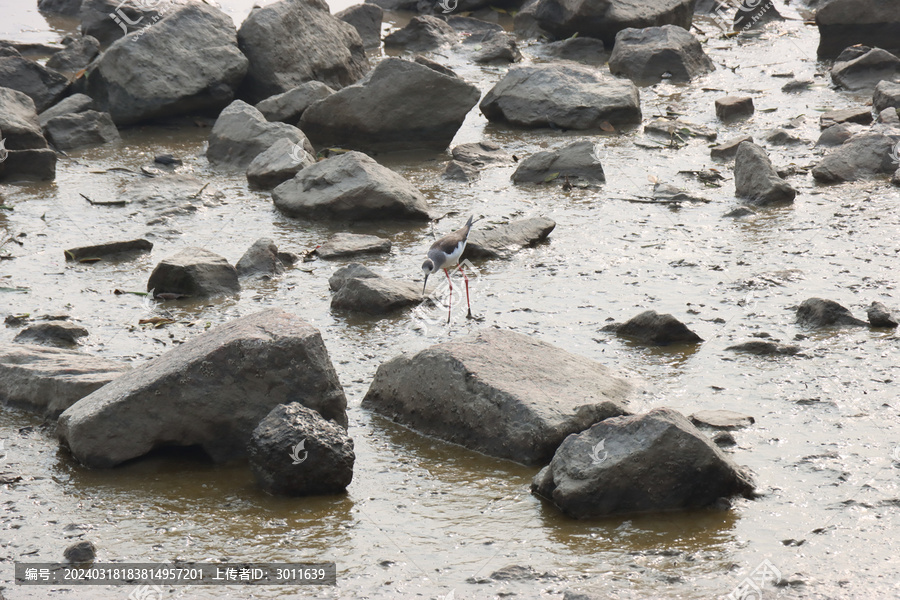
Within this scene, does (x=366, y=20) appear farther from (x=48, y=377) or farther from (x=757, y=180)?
(x=48, y=377)

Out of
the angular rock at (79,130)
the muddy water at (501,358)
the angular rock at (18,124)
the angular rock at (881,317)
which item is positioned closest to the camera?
the muddy water at (501,358)

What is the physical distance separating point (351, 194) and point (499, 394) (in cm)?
404

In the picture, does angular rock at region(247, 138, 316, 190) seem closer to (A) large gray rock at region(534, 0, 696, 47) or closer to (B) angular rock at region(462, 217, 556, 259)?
(B) angular rock at region(462, 217, 556, 259)

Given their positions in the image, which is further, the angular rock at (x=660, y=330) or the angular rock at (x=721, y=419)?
the angular rock at (x=660, y=330)

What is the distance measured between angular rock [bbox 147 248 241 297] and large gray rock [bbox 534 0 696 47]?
936cm

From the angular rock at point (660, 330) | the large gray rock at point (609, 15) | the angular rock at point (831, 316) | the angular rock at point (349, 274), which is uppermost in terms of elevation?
the large gray rock at point (609, 15)

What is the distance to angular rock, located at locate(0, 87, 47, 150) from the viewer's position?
32.4 ft

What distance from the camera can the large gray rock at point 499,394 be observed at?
195 inches

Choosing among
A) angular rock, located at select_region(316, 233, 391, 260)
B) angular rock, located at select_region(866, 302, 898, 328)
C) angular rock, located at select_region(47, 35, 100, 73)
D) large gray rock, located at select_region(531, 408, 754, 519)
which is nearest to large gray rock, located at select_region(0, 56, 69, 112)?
angular rock, located at select_region(47, 35, 100, 73)

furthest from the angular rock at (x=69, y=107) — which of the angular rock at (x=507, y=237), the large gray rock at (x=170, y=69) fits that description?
the angular rock at (x=507, y=237)

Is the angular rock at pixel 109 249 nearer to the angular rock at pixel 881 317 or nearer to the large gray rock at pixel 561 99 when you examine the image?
the large gray rock at pixel 561 99

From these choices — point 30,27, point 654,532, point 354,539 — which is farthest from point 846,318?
point 30,27

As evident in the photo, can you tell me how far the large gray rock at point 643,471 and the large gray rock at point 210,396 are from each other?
4.61 ft

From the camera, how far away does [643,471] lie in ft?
14.4
